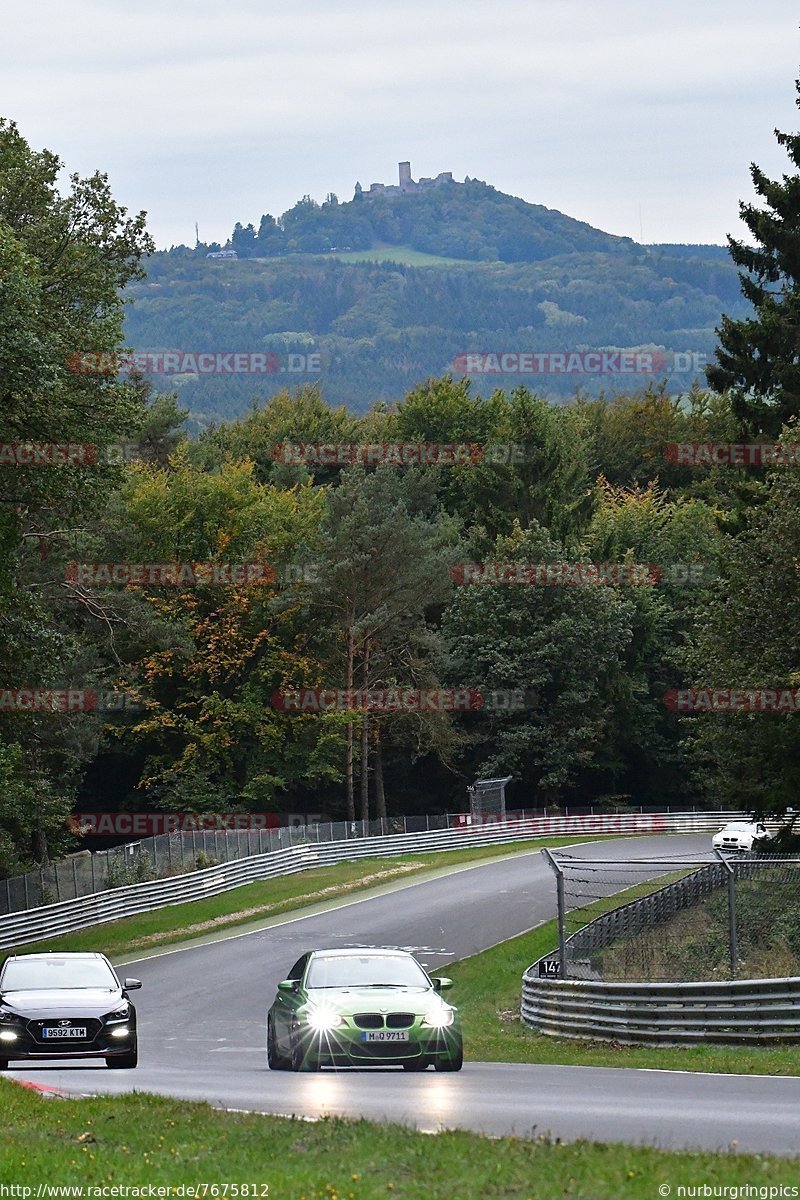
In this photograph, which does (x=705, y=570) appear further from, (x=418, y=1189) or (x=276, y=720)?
(x=418, y=1189)

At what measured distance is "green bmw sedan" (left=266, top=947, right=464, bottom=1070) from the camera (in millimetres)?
15617

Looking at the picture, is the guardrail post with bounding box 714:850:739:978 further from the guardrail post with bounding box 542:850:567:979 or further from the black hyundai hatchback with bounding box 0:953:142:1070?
the black hyundai hatchback with bounding box 0:953:142:1070

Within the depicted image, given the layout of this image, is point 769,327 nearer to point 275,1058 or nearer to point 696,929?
point 696,929

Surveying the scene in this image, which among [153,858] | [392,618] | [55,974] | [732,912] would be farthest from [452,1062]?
[392,618]

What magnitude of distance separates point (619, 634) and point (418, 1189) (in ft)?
212

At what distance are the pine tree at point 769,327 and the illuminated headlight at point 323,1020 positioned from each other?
2608 centimetres

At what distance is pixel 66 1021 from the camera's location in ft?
57.4

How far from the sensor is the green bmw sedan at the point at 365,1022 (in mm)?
15617

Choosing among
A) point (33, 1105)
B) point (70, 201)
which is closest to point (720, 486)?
point (70, 201)

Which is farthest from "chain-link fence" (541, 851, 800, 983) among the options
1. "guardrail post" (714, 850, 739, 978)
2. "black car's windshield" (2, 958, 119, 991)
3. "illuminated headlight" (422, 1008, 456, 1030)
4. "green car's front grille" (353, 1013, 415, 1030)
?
"black car's windshield" (2, 958, 119, 991)

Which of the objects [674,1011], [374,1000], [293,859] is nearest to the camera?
[374,1000]

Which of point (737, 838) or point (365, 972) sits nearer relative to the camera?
point (365, 972)

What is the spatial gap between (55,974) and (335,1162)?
9.75m

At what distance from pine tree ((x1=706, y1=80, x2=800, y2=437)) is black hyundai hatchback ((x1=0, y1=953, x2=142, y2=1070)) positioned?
2564cm
